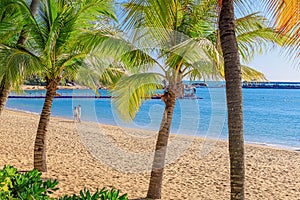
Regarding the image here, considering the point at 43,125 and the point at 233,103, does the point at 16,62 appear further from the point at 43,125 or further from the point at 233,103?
the point at 233,103

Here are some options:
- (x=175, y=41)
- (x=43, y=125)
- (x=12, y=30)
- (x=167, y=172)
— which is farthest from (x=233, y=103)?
(x=167, y=172)

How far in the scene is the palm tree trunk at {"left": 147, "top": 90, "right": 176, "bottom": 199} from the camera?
662 centimetres

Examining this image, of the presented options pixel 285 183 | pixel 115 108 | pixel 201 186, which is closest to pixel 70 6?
pixel 115 108

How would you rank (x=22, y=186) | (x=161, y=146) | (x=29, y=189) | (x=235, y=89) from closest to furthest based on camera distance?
1. (x=29, y=189)
2. (x=22, y=186)
3. (x=235, y=89)
4. (x=161, y=146)

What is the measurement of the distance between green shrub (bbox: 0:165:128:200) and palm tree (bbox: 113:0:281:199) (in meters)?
2.87

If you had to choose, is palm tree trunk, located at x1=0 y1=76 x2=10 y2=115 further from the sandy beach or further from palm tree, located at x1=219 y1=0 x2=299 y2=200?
palm tree, located at x1=219 y1=0 x2=299 y2=200

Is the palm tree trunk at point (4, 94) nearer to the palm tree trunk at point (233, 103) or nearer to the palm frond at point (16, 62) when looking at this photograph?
the palm frond at point (16, 62)

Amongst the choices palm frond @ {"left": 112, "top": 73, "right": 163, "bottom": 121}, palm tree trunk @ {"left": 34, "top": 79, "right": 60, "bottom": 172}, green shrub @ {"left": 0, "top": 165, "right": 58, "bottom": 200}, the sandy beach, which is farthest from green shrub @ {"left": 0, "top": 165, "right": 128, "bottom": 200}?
palm tree trunk @ {"left": 34, "top": 79, "right": 60, "bottom": 172}

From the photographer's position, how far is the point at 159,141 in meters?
6.71

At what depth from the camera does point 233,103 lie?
3537 millimetres

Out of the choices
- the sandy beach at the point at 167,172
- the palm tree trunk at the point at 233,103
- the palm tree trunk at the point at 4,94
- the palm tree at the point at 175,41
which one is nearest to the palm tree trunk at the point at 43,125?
the sandy beach at the point at 167,172

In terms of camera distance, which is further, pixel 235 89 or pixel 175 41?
pixel 175 41

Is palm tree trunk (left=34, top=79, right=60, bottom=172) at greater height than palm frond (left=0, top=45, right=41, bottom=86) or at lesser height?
lesser

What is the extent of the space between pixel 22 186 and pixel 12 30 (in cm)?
530
